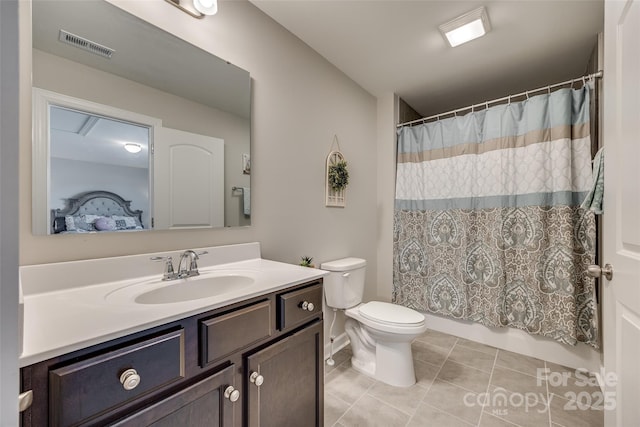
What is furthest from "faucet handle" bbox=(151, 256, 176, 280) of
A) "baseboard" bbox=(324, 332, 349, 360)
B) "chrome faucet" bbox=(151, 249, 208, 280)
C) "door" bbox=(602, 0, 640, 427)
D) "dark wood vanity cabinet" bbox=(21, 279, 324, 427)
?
"door" bbox=(602, 0, 640, 427)

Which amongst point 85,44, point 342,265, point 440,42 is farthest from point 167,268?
point 440,42

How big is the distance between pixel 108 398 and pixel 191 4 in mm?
1589

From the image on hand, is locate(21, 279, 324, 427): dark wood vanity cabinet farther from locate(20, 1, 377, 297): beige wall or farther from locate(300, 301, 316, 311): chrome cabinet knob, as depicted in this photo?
locate(20, 1, 377, 297): beige wall

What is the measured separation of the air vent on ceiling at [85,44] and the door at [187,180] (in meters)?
0.32

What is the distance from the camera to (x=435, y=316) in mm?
2543

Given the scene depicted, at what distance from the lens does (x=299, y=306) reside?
3.60 ft

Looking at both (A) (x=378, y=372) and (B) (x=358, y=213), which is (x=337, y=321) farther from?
(B) (x=358, y=213)

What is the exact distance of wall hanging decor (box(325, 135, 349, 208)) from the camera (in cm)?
210

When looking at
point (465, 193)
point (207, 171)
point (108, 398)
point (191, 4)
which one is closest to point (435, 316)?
point (465, 193)

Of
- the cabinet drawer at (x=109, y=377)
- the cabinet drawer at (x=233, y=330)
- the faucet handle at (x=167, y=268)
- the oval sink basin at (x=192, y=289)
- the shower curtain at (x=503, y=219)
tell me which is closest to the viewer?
the cabinet drawer at (x=109, y=377)

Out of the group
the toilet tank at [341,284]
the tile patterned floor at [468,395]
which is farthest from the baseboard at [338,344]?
the toilet tank at [341,284]

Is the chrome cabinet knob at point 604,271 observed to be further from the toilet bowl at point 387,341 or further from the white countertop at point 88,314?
the white countertop at point 88,314

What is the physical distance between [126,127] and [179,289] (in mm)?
690

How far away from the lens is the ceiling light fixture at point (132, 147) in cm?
108
